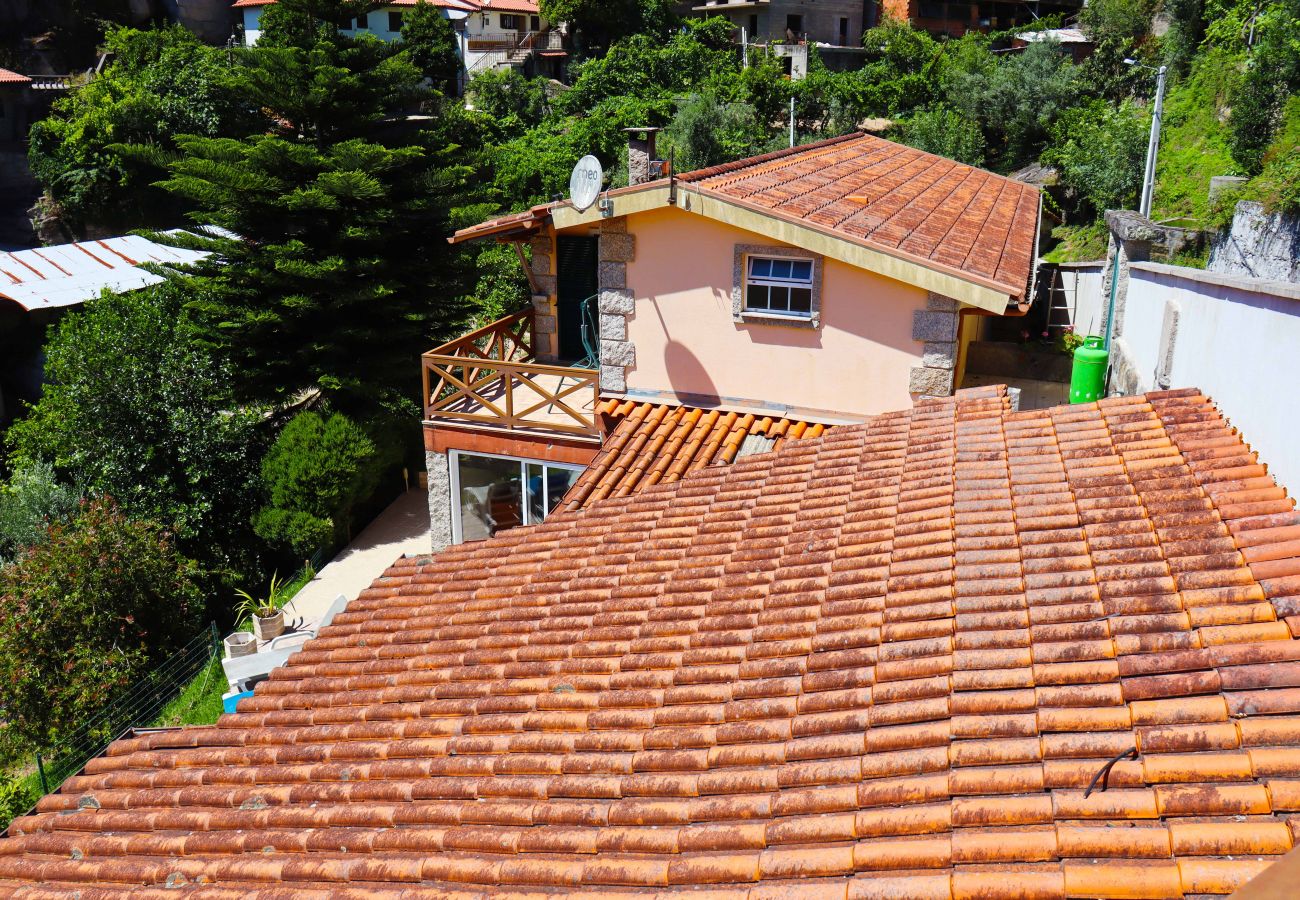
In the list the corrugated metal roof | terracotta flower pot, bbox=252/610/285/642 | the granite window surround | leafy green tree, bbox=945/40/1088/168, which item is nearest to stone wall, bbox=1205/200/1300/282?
the granite window surround

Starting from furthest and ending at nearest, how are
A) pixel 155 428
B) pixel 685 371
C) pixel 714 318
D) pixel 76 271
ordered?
1. pixel 76 271
2. pixel 155 428
3. pixel 685 371
4. pixel 714 318

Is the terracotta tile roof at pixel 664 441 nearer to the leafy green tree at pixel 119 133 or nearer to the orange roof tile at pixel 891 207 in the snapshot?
the orange roof tile at pixel 891 207

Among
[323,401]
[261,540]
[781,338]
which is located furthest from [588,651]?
[323,401]

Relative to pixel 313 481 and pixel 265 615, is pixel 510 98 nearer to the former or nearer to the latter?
pixel 313 481

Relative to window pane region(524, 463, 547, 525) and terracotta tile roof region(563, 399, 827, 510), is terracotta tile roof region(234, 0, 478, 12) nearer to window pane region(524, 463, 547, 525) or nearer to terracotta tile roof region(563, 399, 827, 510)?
window pane region(524, 463, 547, 525)

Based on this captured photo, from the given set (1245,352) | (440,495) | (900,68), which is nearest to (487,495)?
(440,495)

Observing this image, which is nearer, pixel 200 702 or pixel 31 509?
pixel 200 702

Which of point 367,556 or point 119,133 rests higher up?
point 119,133
